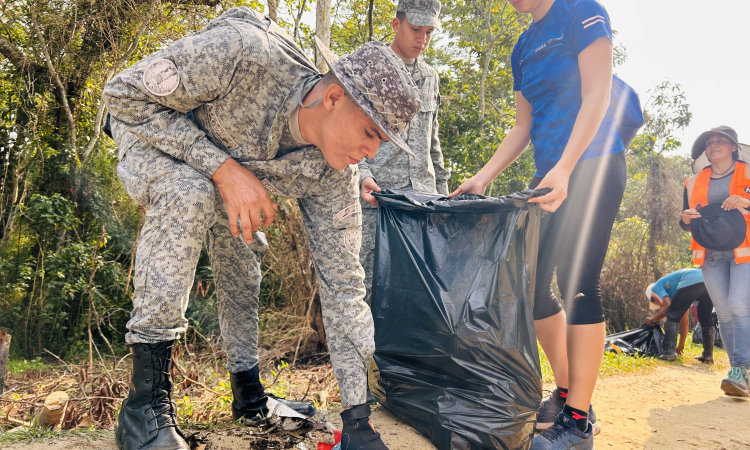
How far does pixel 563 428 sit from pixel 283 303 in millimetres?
3665

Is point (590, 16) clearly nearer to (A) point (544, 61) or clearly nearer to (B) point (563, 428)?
(A) point (544, 61)

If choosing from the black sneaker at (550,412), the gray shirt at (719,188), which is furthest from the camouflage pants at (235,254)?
the gray shirt at (719,188)

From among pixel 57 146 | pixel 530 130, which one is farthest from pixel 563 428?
pixel 57 146

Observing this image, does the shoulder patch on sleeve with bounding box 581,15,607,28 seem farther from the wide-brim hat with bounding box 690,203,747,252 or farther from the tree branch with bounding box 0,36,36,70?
the tree branch with bounding box 0,36,36,70

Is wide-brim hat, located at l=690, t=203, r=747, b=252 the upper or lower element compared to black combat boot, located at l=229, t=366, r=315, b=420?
upper

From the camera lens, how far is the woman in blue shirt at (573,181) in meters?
1.73

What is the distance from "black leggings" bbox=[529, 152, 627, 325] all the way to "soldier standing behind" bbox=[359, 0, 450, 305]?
0.91 metres

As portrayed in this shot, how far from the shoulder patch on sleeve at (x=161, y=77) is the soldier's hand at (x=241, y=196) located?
0.89 feet

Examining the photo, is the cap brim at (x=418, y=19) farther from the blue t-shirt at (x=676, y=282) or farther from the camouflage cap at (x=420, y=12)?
the blue t-shirt at (x=676, y=282)

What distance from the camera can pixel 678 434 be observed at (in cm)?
238

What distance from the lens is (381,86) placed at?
137cm

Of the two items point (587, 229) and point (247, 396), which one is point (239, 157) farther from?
point (587, 229)

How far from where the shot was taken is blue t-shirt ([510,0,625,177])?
176cm

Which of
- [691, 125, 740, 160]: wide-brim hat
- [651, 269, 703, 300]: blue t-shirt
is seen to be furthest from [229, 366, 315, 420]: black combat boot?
[651, 269, 703, 300]: blue t-shirt
